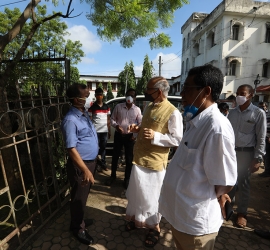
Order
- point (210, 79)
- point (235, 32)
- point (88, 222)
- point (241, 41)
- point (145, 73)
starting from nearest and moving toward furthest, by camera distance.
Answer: point (210, 79) < point (88, 222) < point (241, 41) < point (235, 32) < point (145, 73)

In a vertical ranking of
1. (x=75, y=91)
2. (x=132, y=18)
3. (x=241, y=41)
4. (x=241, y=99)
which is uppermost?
(x=241, y=41)

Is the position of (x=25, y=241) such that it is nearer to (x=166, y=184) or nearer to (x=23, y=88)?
(x=166, y=184)

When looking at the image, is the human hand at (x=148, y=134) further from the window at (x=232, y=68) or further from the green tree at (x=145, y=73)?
the green tree at (x=145, y=73)

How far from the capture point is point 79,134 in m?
1.99

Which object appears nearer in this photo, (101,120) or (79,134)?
(79,134)

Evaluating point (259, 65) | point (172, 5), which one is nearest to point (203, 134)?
point (172, 5)

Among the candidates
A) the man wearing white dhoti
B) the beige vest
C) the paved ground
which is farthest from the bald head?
the paved ground

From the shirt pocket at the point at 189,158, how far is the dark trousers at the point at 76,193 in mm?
1207

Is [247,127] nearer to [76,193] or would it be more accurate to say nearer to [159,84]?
[159,84]

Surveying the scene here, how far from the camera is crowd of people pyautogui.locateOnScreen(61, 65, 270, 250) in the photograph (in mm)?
1188

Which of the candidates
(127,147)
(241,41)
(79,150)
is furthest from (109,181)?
(241,41)

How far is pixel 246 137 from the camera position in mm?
2492

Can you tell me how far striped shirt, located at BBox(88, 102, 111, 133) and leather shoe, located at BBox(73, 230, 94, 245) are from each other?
7.53ft

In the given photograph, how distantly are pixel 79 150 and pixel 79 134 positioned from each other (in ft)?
0.58
